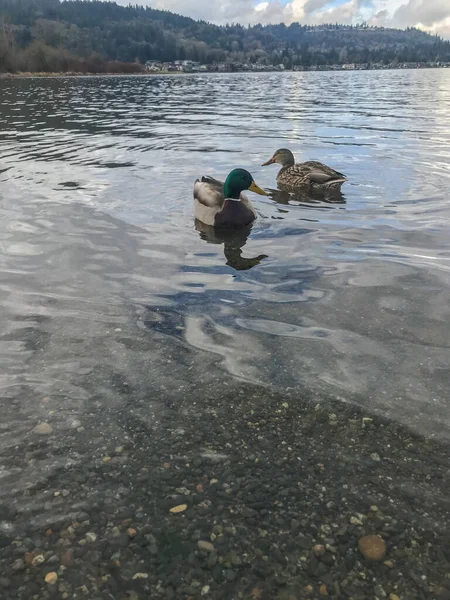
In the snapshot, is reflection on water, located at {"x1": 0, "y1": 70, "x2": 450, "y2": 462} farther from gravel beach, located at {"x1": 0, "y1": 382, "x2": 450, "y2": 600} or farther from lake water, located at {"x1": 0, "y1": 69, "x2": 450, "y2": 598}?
gravel beach, located at {"x1": 0, "y1": 382, "x2": 450, "y2": 600}

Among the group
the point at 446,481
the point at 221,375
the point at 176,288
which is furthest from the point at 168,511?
the point at 176,288

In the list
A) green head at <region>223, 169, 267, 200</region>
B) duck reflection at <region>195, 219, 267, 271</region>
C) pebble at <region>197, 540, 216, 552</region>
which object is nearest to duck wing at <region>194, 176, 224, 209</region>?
green head at <region>223, 169, 267, 200</region>

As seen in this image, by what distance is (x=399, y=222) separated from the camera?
25.4ft

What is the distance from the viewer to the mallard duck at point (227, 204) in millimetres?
7668

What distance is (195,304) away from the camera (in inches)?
205

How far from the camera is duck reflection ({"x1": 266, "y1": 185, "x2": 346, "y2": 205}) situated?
935cm

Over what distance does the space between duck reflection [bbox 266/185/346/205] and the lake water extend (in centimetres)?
10

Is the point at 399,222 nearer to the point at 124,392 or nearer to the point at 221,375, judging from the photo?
the point at 221,375

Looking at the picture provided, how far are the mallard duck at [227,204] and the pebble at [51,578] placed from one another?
5.84 meters

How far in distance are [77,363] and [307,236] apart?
14.1ft

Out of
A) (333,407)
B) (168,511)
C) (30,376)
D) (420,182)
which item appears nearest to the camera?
(168,511)

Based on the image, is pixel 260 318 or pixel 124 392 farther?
pixel 260 318

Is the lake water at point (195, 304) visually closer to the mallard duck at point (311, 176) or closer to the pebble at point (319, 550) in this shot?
the mallard duck at point (311, 176)

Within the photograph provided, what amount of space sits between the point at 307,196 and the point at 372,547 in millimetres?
7937
